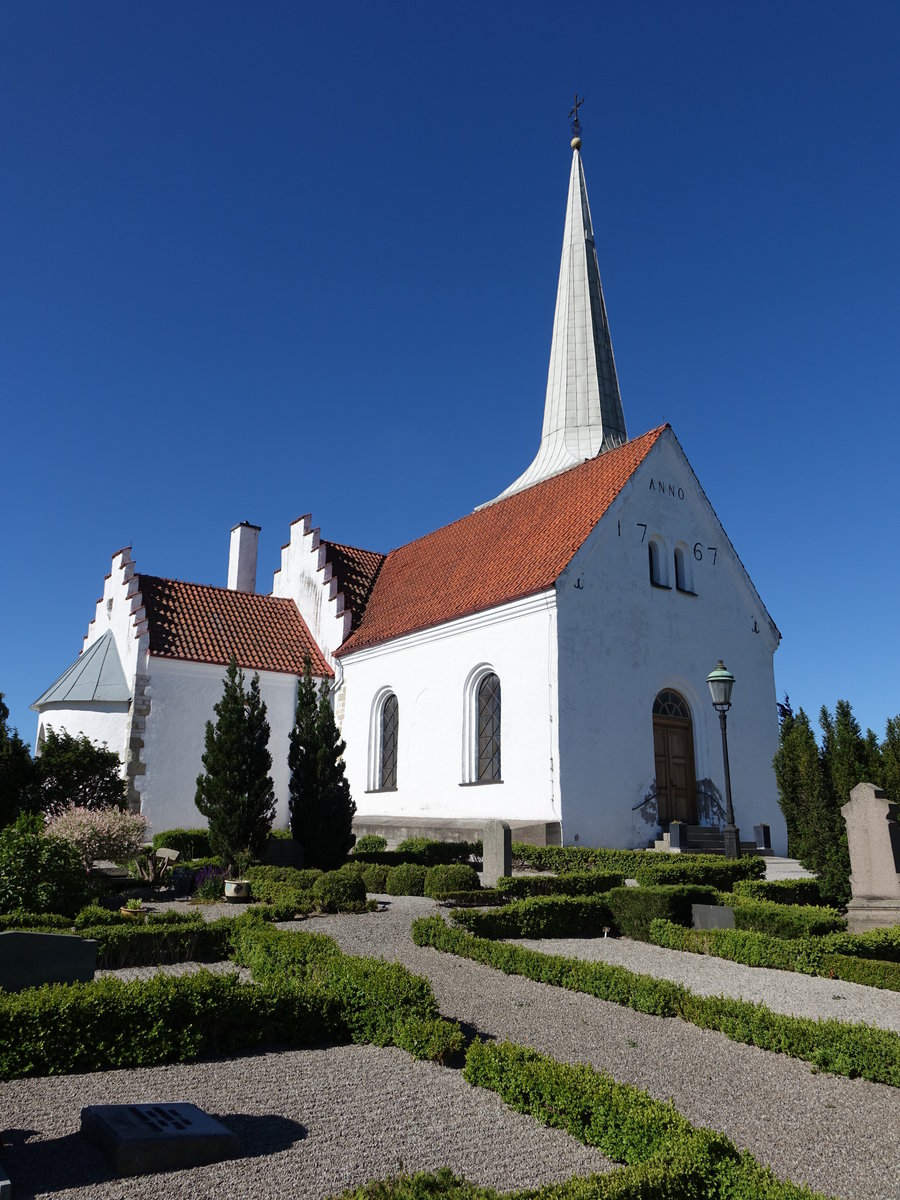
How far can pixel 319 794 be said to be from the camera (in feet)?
55.1

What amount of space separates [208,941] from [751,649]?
688 inches

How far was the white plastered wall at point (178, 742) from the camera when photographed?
22.4 m

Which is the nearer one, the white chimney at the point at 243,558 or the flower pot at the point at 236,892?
the flower pot at the point at 236,892

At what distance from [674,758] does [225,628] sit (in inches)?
537

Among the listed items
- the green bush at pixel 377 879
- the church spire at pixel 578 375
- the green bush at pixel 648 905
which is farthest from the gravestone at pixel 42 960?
the church spire at pixel 578 375

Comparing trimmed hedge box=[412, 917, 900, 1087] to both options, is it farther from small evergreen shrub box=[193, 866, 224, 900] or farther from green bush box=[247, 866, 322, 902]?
small evergreen shrub box=[193, 866, 224, 900]

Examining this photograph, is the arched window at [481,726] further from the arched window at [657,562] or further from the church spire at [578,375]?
the church spire at [578,375]

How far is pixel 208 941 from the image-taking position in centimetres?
922

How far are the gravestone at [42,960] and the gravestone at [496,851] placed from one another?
8184 millimetres

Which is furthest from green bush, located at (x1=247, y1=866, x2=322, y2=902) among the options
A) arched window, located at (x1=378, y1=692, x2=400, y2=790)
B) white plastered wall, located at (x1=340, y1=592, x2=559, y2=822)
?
arched window, located at (x1=378, y1=692, x2=400, y2=790)

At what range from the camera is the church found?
62.2 ft

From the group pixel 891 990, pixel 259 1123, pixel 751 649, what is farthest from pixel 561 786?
pixel 259 1123

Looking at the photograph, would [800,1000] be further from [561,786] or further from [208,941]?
[561,786]

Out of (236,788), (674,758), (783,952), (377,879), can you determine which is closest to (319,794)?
(236,788)
